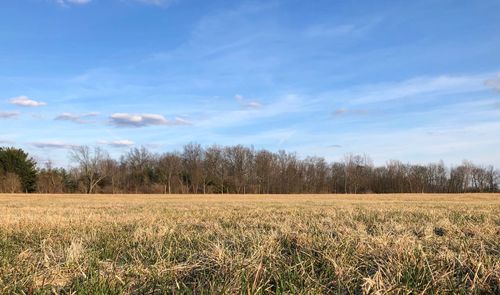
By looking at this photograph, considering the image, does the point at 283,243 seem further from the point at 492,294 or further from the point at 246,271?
the point at 492,294

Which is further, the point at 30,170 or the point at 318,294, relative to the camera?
the point at 30,170

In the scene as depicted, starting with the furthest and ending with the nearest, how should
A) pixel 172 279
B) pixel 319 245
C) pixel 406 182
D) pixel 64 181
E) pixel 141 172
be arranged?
pixel 406 182
pixel 141 172
pixel 64 181
pixel 319 245
pixel 172 279

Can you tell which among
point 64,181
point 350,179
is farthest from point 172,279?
point 350,179

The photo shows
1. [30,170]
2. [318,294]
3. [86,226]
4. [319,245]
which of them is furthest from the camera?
[30,170]

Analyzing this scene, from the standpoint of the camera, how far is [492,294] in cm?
324

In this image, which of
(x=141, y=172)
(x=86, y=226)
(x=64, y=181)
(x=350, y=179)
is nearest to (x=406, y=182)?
(x=350, y=179)

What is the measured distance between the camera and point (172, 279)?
3.61 metres

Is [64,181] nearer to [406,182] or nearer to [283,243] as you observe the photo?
[406,182]

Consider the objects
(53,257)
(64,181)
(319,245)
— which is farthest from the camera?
(64,181)

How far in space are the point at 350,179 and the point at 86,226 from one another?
115 meters

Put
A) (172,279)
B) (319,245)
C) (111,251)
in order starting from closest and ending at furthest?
(172,279), (319,245), (111,251)

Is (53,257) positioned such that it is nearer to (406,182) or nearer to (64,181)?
(64,181)

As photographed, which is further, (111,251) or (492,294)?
(111,251)

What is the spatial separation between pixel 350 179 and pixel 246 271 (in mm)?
119546
